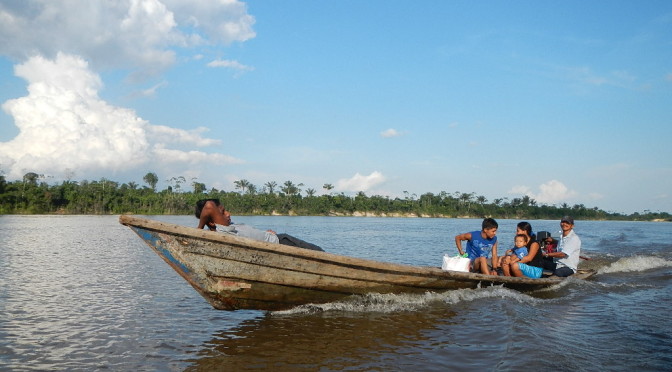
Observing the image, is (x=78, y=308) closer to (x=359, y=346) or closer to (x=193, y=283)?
(x=193, y=283)

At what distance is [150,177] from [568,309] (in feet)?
296

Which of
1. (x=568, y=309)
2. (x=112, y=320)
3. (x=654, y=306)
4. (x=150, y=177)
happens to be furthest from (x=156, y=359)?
(x=150, y=177)

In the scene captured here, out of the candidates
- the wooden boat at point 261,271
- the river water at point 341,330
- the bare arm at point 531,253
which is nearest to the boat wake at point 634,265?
the river water at point 341,330

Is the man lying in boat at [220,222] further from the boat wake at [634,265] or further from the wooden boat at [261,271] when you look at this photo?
the boat wake at [634,265]

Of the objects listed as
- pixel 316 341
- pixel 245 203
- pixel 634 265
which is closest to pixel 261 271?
pixel 316 341

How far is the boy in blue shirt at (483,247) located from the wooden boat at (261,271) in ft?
4.73

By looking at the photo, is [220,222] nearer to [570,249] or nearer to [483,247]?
[483,247]

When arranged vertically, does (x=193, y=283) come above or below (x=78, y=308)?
above

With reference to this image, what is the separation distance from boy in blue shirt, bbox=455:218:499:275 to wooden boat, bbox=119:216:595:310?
144 cm

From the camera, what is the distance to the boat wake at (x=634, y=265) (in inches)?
476

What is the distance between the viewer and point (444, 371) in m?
4.27

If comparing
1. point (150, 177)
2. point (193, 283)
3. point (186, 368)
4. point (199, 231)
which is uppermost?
point (150, 177)

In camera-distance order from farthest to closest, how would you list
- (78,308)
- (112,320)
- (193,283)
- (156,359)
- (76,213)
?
(76,213)
(78,308)
(112,320)
(193,283)
(156,359)

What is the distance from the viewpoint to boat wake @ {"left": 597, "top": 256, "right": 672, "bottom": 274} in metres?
12.1
